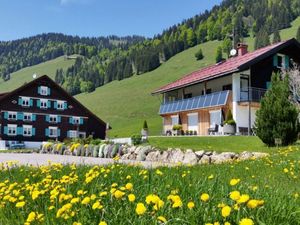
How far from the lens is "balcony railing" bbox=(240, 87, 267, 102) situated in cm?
3375

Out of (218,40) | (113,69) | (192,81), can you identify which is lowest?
(192,81)

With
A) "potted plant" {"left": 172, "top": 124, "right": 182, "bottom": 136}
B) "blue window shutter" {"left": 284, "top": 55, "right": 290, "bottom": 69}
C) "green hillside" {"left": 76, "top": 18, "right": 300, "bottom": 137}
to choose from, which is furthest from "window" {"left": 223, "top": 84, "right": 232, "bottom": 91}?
"green hillside" {"left": 76, "top": 18, "right": 300, "bottom": 137}

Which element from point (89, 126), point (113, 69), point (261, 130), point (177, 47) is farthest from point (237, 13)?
point (261, 130)

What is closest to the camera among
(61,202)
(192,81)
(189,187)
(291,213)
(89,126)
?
(291,213)

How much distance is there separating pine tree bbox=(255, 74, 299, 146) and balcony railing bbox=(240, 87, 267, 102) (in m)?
15.1

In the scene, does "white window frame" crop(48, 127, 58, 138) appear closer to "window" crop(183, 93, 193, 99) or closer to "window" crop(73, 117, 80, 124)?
"window" crop(73, 117, 80, 124)

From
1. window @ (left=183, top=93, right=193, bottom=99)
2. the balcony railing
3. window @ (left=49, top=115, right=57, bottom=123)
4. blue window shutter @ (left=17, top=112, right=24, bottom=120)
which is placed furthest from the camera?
window @ (left=49, top=115, right=57, bottom=123)

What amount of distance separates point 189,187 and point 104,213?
145 cm

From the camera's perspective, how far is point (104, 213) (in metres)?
3.36

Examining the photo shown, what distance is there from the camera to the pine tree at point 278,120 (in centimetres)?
1777

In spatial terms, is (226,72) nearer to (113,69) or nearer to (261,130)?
(261,130)

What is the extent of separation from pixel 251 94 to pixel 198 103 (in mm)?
5050

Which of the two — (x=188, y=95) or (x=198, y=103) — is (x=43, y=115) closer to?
(x=188, y=95)

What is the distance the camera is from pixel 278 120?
58.8 ft
